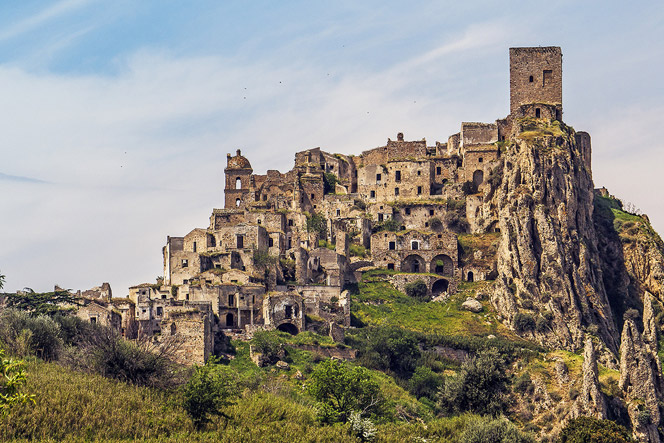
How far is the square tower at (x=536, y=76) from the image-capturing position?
11575cm

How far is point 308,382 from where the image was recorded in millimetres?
75812

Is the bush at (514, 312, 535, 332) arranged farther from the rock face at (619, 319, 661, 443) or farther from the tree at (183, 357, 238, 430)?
the tree at (183, 357, 238, 430)

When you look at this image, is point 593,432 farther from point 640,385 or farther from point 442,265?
point 442,265

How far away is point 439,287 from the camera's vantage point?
336 ft

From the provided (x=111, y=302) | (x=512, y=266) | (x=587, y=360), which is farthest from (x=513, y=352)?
(x=111, y=302)

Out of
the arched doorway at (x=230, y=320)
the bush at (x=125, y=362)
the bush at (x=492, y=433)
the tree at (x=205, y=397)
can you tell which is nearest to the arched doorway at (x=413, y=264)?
the arched doorway at (x=230, y=320)

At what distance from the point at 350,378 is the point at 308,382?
6298mm

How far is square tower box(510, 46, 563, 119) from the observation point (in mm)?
115750

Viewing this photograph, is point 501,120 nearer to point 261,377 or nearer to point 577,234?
point 577,234

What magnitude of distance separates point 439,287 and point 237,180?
91.8ft

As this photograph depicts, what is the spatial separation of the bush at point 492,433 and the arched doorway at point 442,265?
3980 centimetres

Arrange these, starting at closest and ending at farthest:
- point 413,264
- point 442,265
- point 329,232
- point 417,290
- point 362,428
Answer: point 362,428
point 417,290
point 442,265
point 413,264
point 329,232

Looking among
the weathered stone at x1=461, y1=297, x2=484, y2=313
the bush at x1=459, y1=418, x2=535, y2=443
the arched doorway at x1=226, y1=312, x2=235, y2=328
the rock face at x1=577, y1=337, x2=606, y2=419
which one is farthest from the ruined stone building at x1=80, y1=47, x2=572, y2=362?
the bush at x1=459, y1=418, x2=535, y2=443

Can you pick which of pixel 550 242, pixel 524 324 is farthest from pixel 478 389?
pixel 550 242
